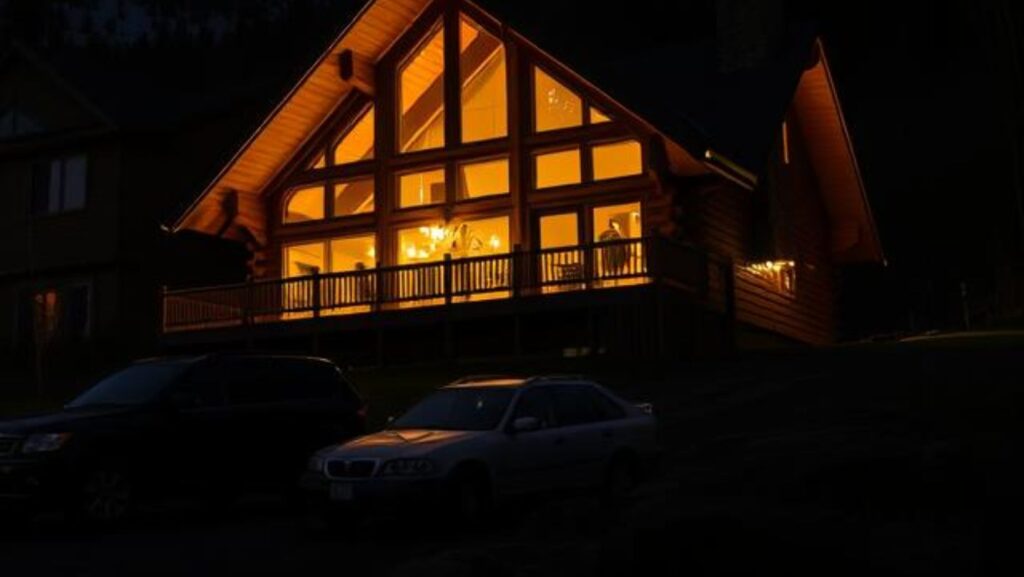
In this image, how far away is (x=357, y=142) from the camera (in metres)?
33.9

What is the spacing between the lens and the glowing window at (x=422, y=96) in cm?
3303

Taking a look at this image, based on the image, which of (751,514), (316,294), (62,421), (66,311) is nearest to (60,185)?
(66,311)

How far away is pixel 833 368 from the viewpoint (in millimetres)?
23625

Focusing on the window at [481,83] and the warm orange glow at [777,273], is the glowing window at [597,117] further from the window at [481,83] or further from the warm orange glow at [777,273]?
the warm orange glow at [777,273]

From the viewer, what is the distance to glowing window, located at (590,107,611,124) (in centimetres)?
3052

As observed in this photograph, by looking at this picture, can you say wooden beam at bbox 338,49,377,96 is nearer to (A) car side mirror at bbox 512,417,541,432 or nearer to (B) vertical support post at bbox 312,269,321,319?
(B) vertical support post at bbox 312,269,321,319

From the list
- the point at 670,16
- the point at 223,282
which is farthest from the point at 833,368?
the point at 670,16

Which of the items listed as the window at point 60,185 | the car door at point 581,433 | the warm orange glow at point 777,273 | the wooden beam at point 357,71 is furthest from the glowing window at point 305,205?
the car door at point 581,433

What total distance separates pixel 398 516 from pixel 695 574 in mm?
6142

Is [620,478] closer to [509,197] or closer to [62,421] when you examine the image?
[62,421]

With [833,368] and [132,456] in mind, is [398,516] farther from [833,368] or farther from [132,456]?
[833,368]

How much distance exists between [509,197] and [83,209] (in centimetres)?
1180

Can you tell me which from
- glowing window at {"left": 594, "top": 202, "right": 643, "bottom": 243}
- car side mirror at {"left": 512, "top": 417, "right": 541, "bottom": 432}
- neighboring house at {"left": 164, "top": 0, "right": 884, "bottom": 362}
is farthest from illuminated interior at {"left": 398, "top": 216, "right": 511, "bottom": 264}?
car side mirror at {"left": 512, "top": 417, "right": 541, "bottom": 432}

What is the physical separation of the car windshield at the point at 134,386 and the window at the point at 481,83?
1698 centimetres
